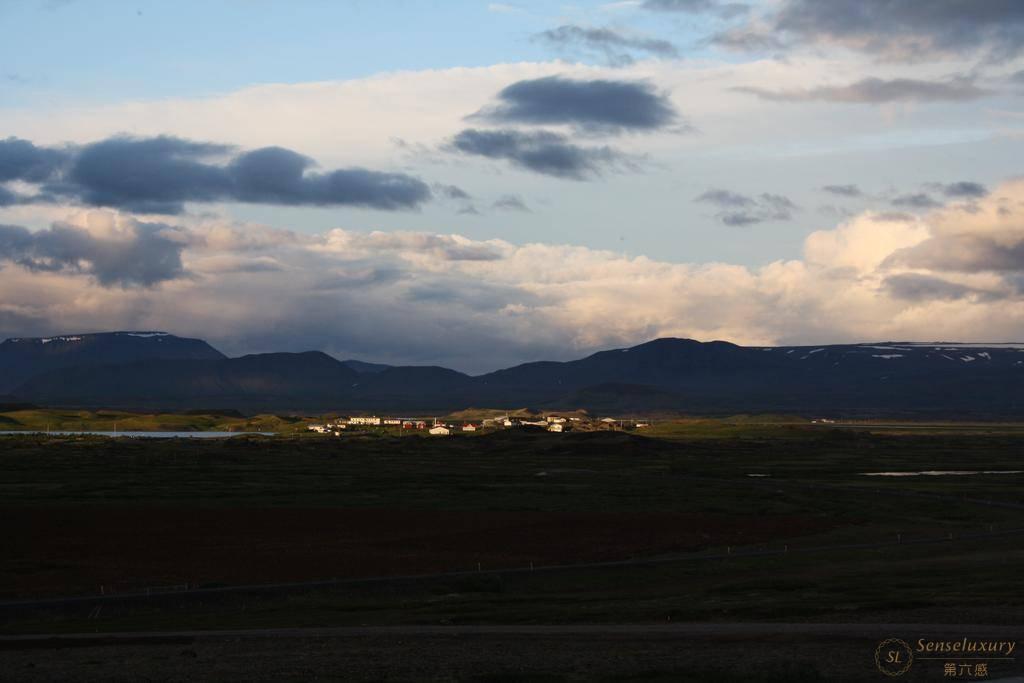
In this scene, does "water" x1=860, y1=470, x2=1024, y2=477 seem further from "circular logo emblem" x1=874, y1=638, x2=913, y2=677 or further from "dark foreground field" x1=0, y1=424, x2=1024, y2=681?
"circular logo emblem" x1=874, y1=638, x2=913, y2=677

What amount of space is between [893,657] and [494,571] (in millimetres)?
31048

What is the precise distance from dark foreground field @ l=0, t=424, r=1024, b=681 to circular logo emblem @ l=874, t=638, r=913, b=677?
1.11ft

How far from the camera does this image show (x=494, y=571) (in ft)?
195

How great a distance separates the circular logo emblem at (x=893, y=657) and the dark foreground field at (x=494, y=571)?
34cm

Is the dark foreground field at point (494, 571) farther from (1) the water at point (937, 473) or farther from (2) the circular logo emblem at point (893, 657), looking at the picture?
(1) the water at point (937, 473)

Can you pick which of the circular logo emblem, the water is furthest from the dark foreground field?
the water

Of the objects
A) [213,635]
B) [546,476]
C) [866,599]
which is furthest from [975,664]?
[546,476]

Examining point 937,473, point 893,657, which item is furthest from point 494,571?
point 937,473

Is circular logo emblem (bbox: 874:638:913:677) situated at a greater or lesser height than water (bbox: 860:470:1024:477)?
greater

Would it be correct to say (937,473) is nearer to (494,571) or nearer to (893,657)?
(494,571)

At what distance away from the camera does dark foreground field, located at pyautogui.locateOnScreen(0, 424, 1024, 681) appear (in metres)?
33.0

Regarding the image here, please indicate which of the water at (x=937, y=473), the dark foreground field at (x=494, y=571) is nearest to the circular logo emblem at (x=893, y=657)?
the dark foreground field at (x=494, y=571)

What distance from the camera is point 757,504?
96.6 metres

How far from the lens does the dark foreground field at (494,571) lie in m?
33.0
